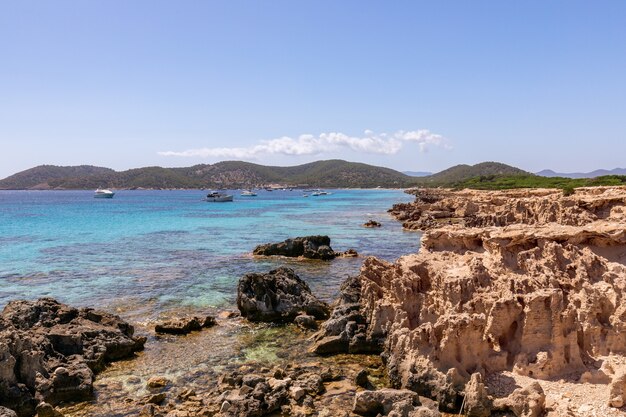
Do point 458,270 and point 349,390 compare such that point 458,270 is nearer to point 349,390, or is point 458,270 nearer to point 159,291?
point 349,390

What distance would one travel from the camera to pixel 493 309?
14.0 m

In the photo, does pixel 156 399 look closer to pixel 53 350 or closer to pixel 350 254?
pixel 53 350

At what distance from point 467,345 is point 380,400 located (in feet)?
10.4

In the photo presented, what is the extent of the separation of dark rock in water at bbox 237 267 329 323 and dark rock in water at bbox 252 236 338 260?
574 inches

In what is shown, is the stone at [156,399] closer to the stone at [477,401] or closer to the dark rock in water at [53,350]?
the dark rock in water at [53,350]

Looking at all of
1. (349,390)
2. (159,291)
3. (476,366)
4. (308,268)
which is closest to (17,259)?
(159,291)

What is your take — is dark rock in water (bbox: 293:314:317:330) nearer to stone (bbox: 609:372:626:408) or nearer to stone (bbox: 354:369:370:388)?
stone (bbox: 354:369:370:388)

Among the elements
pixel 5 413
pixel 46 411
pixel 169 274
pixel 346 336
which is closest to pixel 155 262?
pixel 169 274

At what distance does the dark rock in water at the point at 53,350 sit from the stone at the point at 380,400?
8467 mm

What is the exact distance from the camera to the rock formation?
516 inches

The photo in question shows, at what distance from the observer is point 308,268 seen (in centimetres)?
3441

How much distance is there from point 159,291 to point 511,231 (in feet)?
66.7

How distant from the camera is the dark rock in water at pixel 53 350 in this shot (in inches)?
522

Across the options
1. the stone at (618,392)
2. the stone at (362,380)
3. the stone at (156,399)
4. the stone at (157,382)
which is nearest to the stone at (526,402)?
the stone at (618,392)
